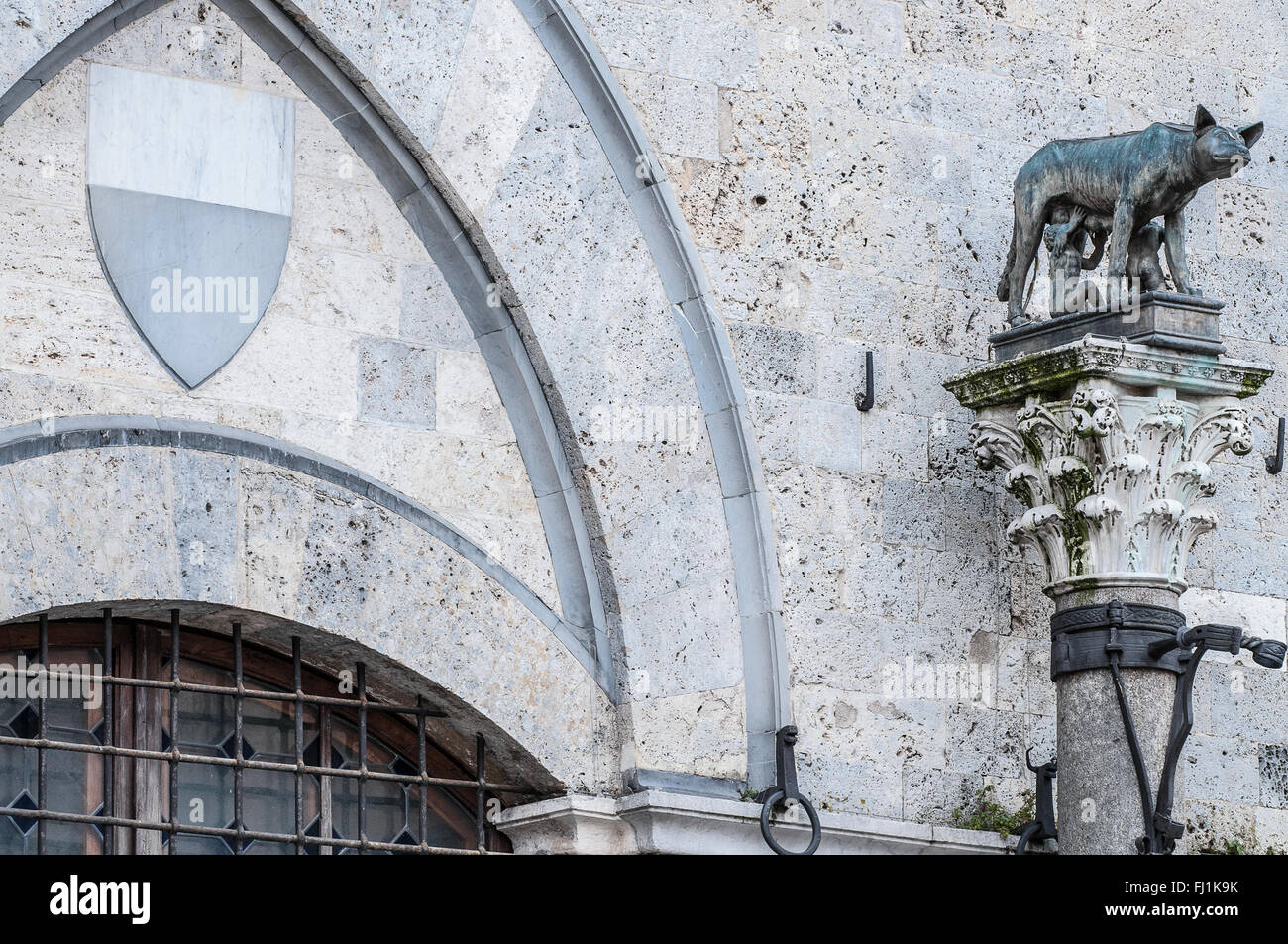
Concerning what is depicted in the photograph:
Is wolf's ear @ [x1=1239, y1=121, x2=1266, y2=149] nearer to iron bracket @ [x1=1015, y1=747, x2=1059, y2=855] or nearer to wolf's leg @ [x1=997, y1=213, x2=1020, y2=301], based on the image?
wolf's leg @ [x1=997, y1=213, x2=1020, y2=301]

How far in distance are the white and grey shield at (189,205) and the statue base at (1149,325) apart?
7.00ft

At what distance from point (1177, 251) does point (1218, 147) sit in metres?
0.37

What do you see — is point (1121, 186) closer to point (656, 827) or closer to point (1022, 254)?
point (1022, 254)

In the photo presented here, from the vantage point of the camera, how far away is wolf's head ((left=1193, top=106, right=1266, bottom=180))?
250 inches

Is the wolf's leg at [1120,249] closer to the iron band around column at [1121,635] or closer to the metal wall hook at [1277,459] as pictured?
the iron band around column at [1121,635]

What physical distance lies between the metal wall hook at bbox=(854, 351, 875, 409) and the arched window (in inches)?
59.0

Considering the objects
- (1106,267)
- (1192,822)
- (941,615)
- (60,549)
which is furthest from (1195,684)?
(60,549)

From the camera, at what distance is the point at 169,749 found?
5.93 meters

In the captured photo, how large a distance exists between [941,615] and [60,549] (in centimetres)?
256

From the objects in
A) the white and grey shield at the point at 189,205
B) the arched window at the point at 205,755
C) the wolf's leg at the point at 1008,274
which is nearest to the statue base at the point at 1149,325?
the wolf's leg at the point at 1008,274

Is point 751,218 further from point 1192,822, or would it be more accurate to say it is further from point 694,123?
point 1192,822

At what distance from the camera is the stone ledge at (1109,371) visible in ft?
21.1

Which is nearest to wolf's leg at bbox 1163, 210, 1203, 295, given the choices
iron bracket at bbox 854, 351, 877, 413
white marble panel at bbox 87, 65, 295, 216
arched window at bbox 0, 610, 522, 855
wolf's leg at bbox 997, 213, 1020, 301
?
wolf's leg at bbox 997, 213, 1020, 301

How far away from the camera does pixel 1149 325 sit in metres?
6.51
